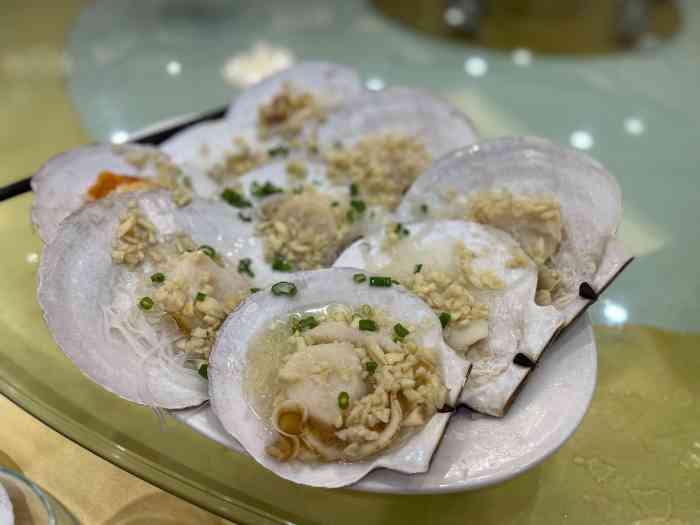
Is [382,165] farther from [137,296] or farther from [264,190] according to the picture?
[137,296]

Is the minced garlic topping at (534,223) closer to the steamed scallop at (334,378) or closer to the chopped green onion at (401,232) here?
the chopped green onion at (401,232)

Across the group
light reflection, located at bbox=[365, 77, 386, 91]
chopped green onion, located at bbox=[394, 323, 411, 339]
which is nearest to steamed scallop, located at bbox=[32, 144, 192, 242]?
chopped green onion, located at bbox=[394, 323, 411, 339]

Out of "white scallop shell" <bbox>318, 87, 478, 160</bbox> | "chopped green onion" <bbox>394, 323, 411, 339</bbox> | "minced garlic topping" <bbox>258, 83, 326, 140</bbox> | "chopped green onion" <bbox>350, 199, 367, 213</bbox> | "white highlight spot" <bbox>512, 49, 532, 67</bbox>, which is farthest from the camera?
"white highlight spot" <bbox>512, 49, 532, 67</bbox>

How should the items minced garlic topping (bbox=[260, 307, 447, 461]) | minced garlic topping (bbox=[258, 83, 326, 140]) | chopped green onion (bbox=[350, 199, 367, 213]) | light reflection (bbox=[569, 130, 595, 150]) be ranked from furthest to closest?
1. light reflection (bbox=[569, 130, 595, 150])
2. minced garlic topping (bbox=[258, 83, 326, 140])
3. chopped green onion (bbox=[350, 199, 367, 213])
4. minced garlic topping (bbox=[260, 307, 447, 461])

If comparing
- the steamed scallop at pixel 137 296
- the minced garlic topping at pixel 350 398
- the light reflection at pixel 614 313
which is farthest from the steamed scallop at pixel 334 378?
the light reflection at pixel 614 313

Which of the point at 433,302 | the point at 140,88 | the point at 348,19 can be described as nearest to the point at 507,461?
the point at 433,302

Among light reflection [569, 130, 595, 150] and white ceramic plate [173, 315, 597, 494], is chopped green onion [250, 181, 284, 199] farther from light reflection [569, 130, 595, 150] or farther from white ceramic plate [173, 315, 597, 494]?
light reflection [569, 130, 595, 150]

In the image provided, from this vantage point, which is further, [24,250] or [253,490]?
[24,250]

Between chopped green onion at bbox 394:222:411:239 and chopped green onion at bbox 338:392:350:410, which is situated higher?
chopped green onion at bbox 394:222:411:239

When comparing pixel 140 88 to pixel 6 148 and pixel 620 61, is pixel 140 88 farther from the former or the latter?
pixel 620 61
